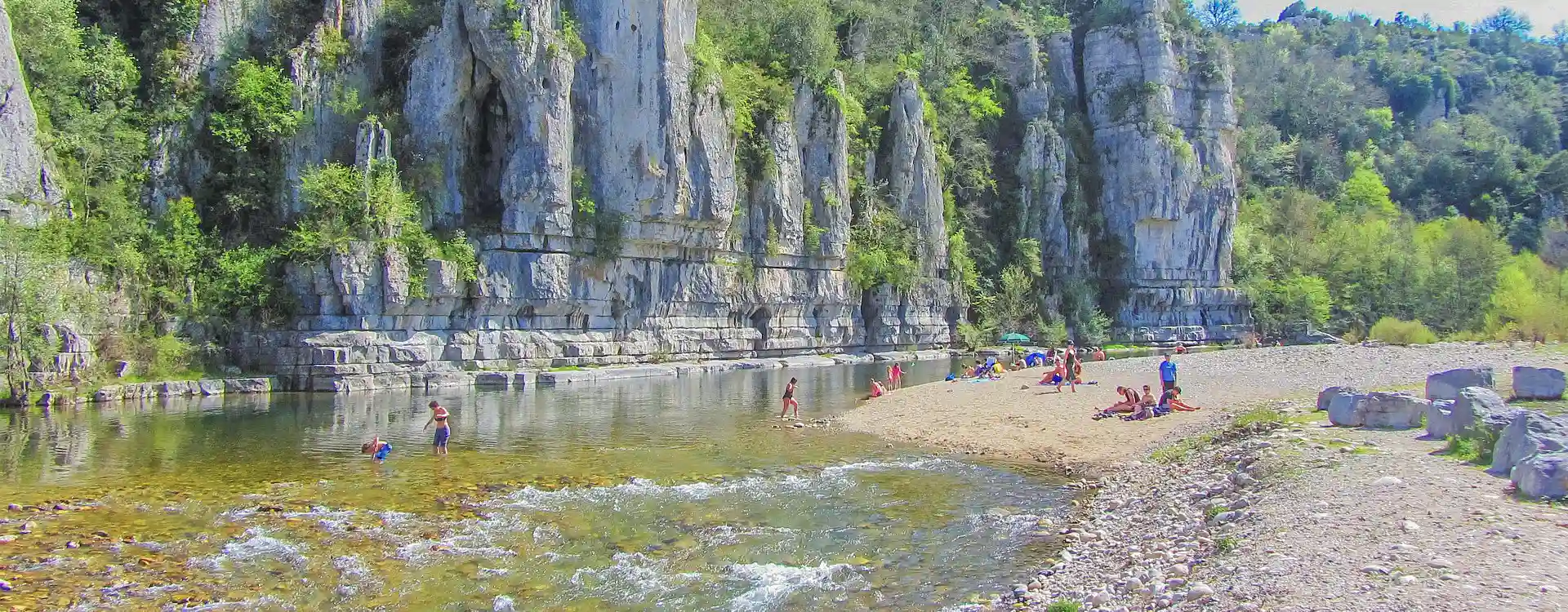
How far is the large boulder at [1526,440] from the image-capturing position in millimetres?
11570

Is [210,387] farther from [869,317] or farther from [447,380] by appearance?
[869,317]

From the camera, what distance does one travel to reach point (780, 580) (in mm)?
12234

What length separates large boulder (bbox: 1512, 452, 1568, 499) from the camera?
10.5 m

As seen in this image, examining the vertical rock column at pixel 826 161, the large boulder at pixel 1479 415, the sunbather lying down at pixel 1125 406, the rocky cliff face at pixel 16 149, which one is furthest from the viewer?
the vertical rock column at pixel 826 161

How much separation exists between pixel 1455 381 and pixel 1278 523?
33.0ft

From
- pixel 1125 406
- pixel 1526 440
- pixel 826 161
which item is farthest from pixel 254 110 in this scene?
pixel 1526 440

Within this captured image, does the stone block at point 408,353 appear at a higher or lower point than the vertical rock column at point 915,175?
lower

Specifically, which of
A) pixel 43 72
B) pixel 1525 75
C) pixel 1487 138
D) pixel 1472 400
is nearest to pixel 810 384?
pixel 1472 400

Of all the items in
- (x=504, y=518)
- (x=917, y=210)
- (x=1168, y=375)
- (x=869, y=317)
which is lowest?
(x=504, y=518)

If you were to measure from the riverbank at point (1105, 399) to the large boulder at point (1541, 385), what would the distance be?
18.2ft

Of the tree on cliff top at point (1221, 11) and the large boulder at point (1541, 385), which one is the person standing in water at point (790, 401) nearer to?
the large boulder at point (1541, 385)

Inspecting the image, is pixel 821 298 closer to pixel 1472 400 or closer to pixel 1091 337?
pixel 1091 337

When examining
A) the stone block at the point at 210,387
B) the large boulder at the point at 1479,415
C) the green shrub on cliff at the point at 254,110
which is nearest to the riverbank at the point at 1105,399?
the large boulder at the point at 1479,415

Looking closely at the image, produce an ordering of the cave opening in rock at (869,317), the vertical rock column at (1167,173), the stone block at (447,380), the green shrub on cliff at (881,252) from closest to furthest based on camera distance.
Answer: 1. the stone block at (447,380)
2. the green shrub on cliff at (881,252)
3. the cave opening in rock at (869,317)
4. the vertical rock column at (1167,173)
